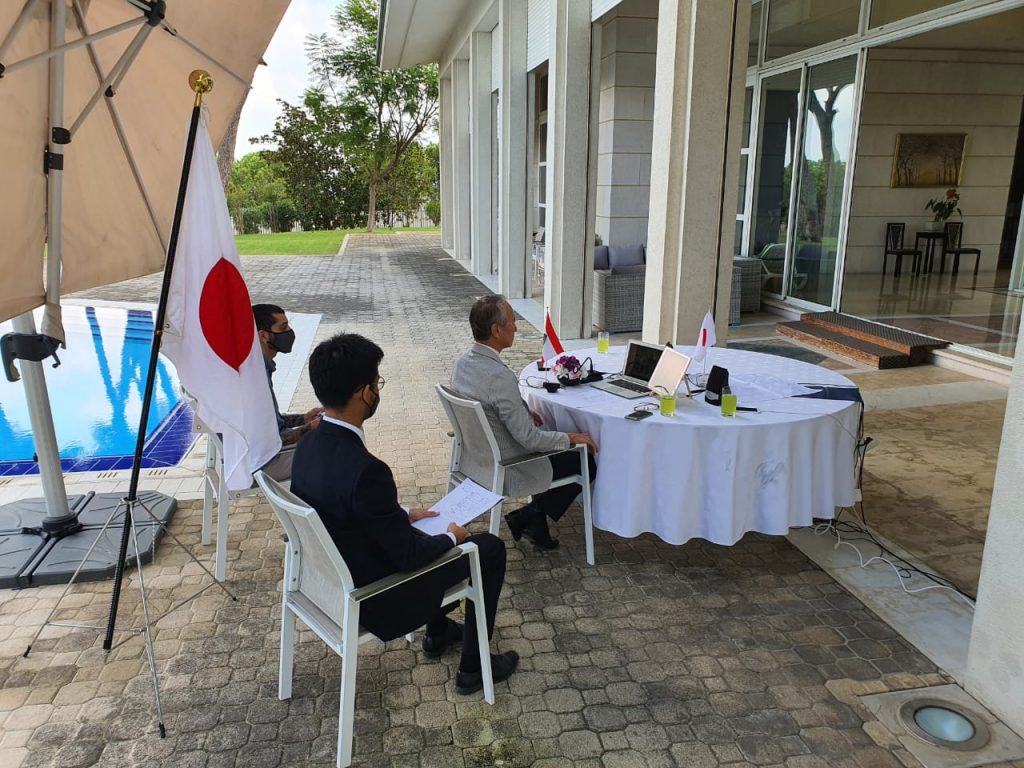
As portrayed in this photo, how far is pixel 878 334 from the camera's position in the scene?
8.11m

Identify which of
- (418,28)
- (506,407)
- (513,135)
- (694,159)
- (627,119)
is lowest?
(506,407)

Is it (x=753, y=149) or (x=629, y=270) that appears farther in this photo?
(x=753, y=149)

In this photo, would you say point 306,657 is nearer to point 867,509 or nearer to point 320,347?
point 320,347

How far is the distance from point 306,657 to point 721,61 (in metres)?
5.19

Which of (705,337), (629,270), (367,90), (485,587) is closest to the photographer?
(485,587)

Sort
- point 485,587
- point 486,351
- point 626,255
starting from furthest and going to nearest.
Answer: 1. point 626,255
2. point 486,351
3. point 485,587

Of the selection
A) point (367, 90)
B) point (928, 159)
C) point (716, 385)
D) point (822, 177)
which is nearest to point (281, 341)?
point (716, 385)

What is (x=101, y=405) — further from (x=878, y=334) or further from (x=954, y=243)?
(x=954, y=243)

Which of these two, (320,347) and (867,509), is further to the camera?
(867,509)

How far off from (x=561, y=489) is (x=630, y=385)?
2.40 ft

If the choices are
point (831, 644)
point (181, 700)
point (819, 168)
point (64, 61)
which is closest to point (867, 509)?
point (831, 644)

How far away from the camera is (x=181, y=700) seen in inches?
109

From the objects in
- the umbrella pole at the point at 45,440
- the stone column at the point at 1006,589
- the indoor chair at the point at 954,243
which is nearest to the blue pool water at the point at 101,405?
the umbrella pole at the point at 45,440

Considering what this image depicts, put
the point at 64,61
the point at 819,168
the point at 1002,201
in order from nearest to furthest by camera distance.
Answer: the point at 64,61 < the point at 819,168 < the point at 1002,201
